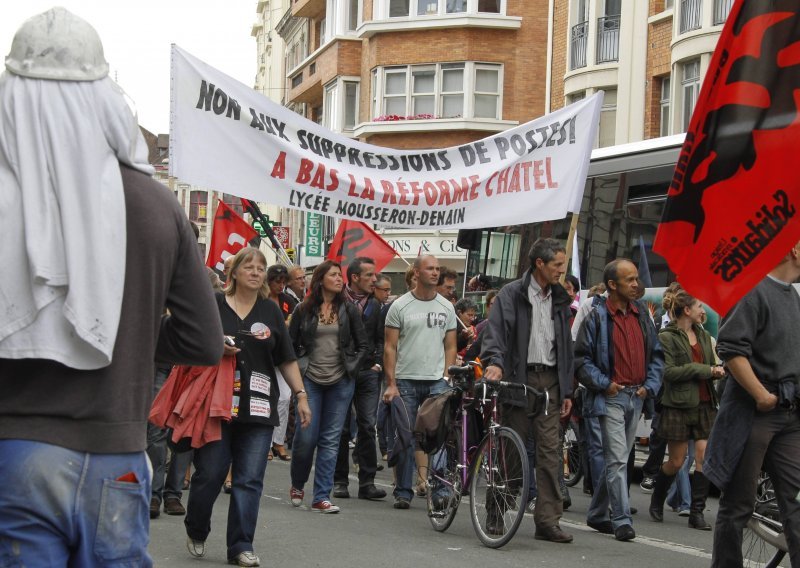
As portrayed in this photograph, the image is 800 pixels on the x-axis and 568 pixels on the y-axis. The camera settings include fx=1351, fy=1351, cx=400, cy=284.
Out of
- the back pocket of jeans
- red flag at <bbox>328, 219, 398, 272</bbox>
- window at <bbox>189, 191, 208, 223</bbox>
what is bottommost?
the back pocket of jeans

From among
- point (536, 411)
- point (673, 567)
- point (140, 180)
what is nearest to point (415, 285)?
point (536, 411)

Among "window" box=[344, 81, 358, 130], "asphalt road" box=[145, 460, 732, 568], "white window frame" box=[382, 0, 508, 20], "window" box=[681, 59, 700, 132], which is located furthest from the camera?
"window" box=[344, 81, 358, 130]

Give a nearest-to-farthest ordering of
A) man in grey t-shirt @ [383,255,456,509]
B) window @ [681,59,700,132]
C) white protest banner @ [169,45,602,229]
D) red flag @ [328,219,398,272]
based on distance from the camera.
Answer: white protest banner @ [169,45,602,229]
man in grey t-shirt @ [383,255,456,509]
red flag @ [328,219,398,272]
window @ [681,59,700,132]

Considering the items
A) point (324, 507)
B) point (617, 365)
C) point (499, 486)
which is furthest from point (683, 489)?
point (324, 507)

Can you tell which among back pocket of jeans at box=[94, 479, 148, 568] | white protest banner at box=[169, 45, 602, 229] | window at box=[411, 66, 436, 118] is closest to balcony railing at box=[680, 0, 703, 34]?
window at box=[411, 66, 436, 118]

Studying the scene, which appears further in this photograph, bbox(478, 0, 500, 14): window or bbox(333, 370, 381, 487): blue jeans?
bbox(478, 0, 500, 14): window

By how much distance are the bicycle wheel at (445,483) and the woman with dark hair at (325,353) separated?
3.62 ft

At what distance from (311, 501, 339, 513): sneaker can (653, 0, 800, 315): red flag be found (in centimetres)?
511

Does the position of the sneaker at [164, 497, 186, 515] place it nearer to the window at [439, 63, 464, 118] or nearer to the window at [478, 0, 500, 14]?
the window at [439, 63, 464, 118]

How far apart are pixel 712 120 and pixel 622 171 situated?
12.0m

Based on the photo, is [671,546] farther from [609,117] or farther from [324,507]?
[609,117]

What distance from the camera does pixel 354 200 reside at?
10.2m

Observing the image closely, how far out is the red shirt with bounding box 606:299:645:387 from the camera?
9.53 metres

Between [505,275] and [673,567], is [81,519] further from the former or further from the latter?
[505,275]
